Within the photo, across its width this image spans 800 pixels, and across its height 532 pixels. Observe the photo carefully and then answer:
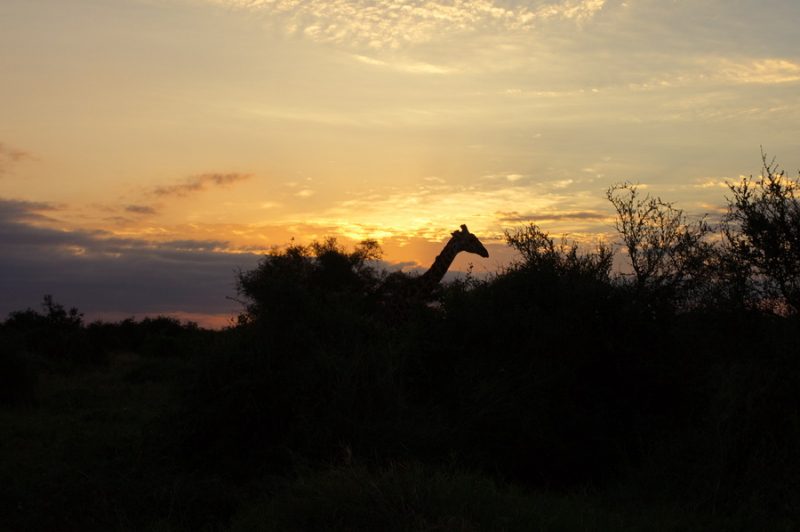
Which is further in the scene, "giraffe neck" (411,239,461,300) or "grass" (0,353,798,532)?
"giraffe neck" (411,239,461,300)

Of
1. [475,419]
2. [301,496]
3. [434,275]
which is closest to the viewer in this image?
[301,496]

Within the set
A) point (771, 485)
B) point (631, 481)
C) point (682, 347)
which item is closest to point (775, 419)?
point (771, 485)

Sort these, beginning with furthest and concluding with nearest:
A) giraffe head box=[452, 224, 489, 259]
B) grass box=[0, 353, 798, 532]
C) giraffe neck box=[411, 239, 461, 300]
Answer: giraffe head box=[452, 224, 489, 259]
giraffe neck box=[411, 239, 461, 300]
grass box=[0, 353, 798, 532]

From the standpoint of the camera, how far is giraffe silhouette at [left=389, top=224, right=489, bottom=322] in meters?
15.6

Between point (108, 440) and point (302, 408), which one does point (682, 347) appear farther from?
point (108, 440)

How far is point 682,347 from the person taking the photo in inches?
434

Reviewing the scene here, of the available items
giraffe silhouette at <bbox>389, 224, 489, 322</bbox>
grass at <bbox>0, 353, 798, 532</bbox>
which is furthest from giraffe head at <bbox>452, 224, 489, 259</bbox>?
grass at <bbox>0, 353, 798, 532</bbox>

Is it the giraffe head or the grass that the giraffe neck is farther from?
the grass

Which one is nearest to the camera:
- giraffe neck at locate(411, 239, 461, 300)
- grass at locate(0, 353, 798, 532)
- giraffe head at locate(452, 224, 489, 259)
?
grass at locate(0, 353, 798, 532)

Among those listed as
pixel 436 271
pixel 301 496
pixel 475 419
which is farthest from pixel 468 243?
pixel 301 496

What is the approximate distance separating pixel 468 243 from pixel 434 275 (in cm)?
212

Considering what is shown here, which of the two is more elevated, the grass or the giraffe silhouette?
the giraffe silhouette

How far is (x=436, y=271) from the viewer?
1758 centimetres

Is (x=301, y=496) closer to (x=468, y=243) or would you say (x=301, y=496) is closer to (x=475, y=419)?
(x=475, y=419)
